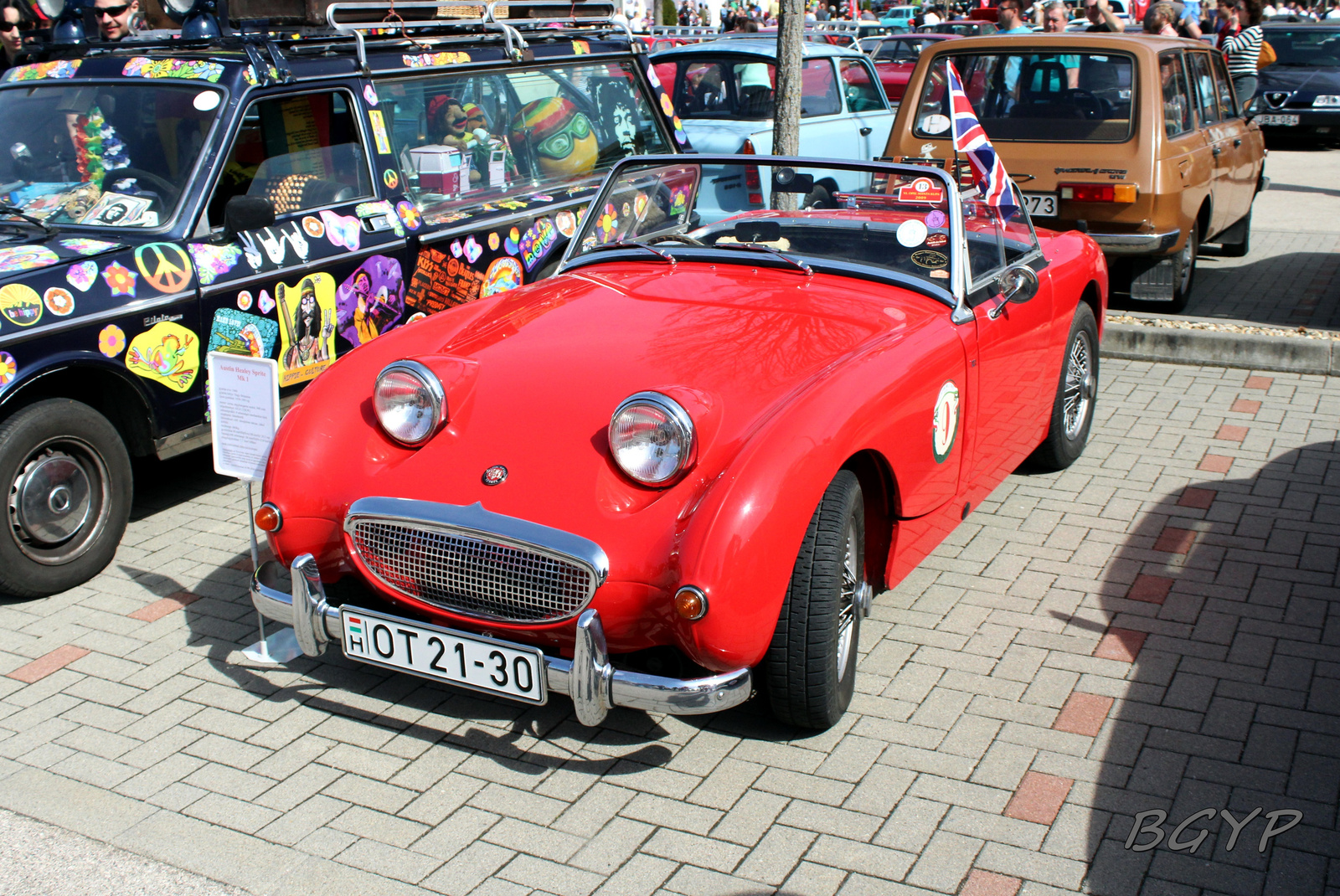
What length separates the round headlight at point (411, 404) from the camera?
3.57 meters

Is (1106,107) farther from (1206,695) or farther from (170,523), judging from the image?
(170,523)

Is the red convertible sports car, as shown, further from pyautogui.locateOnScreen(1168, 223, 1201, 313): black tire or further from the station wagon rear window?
pyautogui.locateOnScreen(1168, 223, 1201, 313): black tire

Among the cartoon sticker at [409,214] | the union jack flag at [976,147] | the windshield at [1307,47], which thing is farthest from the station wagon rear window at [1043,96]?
the windshield at [1307,47]

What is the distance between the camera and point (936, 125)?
26.7 ft

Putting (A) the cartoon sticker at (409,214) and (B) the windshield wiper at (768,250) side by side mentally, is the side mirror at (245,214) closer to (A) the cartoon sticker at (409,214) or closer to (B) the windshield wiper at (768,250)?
(A) the cartoon sticker at (409,214)

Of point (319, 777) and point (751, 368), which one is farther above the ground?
point (751, 368)

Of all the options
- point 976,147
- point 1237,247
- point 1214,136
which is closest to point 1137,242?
point 1214,136

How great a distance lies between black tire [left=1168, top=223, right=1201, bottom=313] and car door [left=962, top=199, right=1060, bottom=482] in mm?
3286

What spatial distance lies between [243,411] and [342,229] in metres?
1.71

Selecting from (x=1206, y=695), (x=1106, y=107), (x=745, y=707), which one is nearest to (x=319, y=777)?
(x=745, y=707)

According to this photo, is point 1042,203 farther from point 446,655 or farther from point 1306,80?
point 1306,80

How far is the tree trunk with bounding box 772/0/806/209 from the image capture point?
26.6ft

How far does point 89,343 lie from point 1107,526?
4.17 metres

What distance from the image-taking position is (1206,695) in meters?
3.76
